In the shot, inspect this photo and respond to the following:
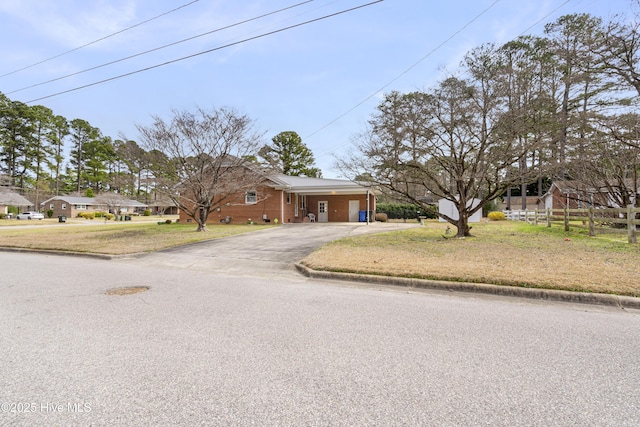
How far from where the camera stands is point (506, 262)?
7602 mm

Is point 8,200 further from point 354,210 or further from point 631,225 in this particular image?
point 631,225

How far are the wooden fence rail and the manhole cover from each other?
1450 centimetres

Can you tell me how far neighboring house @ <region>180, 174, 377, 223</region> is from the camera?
23.9 metres

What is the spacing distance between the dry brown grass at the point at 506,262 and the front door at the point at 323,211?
16.1 metres

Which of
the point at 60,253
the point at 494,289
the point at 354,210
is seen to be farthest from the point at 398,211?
the point at 60,253

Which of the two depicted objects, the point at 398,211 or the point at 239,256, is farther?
the point at 398,211

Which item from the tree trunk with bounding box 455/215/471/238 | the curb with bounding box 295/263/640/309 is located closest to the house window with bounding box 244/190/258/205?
the tree trunk with bounding box 455/215/471/238

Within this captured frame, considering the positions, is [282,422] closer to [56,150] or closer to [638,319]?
[638,319]

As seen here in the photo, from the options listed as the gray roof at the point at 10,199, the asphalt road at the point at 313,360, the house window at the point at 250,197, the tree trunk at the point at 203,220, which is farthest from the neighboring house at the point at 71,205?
the asphalt road at the point at 313,360

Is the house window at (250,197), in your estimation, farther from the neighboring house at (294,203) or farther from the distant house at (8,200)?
the distant house at (8,200)

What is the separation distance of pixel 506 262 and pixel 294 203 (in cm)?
1967

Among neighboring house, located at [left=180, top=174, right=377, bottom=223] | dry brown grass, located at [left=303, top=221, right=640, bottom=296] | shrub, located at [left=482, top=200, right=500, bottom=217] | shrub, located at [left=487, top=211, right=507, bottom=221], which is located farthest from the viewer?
shrub, located at [left=482, top=200, right=500, bottom=217]

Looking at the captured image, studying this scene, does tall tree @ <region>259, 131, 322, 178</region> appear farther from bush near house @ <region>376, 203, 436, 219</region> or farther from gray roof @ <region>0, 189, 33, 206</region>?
gray roof @ <region>0, 189, 33, 206</region>

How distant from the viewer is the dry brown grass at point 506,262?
19.0ft
